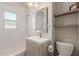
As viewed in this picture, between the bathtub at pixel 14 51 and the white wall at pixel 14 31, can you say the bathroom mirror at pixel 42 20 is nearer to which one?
the white wall at pixel 14 31

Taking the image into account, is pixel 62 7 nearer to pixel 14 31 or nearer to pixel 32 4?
pixel 32 4

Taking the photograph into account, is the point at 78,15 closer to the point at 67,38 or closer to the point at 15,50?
the point at 67,38

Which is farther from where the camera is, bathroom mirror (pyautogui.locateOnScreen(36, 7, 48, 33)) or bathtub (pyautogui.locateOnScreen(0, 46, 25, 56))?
bathroom mirror (pyautogui.locateOnScreen(36, 7, 48, 33))

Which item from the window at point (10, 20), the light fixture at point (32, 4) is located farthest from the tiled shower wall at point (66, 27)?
the window at point (10, 20)

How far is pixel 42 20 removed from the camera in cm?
135

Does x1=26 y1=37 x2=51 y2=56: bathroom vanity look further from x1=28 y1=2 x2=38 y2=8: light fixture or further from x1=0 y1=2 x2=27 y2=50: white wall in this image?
x1=28 y1=2 x2=38 y2=8: light fixture

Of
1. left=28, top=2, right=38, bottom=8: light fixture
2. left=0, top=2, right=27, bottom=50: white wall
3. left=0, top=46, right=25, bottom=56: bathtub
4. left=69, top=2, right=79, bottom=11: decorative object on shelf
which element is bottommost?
left=0, top=46, right=25, bottom=56: bathtub

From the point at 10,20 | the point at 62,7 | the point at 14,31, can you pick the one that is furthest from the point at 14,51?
the point at 62,7

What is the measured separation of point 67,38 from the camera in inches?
49.0

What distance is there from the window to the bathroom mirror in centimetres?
46

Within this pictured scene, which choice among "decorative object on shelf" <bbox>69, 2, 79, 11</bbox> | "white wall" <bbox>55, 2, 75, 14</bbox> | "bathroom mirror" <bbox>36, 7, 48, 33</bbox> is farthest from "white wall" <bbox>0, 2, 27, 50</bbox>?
"decorative object on shelf" <bbox>69, 2, 79, 11</bbox>

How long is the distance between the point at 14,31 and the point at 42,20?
1.95ft

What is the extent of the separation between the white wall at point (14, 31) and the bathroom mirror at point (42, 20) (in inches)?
10.1

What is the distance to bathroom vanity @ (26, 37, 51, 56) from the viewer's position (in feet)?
4.07
